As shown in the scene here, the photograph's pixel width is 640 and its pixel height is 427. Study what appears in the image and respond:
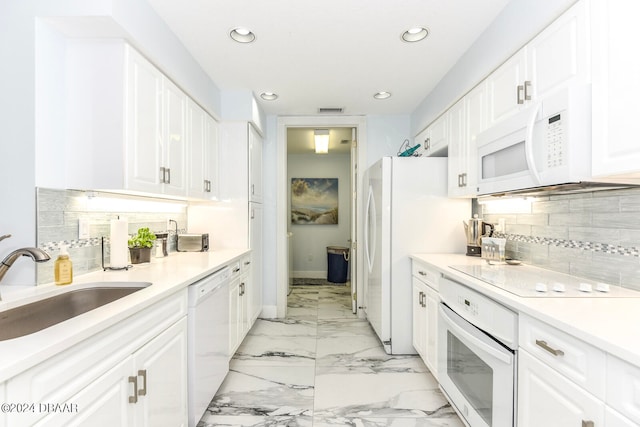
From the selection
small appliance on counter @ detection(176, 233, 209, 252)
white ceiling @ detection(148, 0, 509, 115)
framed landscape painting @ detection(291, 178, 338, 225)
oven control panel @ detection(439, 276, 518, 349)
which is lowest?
oven control panel @ detection(439, 276, 518, 349)

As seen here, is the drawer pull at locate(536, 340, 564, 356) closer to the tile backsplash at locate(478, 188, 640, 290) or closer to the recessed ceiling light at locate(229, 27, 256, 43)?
the tile backsplash at locate(478, 188, 640, 290)

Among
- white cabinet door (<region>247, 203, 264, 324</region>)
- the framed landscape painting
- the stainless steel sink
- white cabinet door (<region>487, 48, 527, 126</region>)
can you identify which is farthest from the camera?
the framed landscape painting

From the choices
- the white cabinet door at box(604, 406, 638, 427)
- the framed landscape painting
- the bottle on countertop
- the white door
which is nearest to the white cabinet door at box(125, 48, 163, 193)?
the bottle on countertop

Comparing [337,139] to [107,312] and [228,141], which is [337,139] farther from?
[107,312]

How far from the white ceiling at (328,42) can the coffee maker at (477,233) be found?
123cm

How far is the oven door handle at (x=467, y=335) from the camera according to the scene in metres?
1.39

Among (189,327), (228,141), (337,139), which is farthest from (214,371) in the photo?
(337,139)

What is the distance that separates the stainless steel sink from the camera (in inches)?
47.6

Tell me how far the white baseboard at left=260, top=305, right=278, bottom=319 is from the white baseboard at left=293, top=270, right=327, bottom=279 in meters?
2.42

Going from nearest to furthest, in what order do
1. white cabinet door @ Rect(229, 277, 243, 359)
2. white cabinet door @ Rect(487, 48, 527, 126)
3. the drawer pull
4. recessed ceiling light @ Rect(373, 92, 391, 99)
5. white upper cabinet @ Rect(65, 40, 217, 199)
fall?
the drawer pull
white upper cabinet @ Rect(65, 40, 217, 199)
white cabinet door @ Rect(487, 48, 527, 126)
white cabinet door @ Rect(229, 277, 243, 359)
recessed ceiling light @ Rect(373, 92, 391, 99)

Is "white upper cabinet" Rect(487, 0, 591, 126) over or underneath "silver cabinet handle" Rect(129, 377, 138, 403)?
over

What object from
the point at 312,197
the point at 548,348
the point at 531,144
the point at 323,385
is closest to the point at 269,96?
the point at 531,144

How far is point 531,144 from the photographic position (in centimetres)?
157

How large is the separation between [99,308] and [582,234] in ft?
7.20
